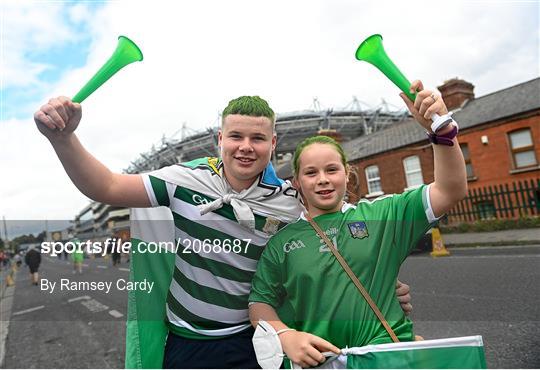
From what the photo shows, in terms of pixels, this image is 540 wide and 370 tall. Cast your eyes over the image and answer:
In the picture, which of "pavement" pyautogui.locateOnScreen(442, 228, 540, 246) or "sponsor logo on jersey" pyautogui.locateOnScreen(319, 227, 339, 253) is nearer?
"sponsor logo on jersey" pyautogui.locateOnScreen(319, 227, 339, 253)

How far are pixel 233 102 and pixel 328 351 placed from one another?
1028 millimetres

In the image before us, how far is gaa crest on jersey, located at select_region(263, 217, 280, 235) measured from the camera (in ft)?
5.06

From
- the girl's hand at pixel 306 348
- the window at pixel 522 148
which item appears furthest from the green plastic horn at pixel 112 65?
the window at pixel 522 148

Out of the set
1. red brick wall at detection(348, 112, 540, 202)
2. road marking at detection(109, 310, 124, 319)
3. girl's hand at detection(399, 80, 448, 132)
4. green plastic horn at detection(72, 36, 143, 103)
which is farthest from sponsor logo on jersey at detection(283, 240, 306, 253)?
red brick wall at detection(348, 112, 540, 202)

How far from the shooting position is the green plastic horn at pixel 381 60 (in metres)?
1.24

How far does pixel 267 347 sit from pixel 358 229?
558 millimetres

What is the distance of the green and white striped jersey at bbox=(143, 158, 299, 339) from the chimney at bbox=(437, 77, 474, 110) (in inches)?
773

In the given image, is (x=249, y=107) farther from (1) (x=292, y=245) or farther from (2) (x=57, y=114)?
(2) (x=57, y=114)

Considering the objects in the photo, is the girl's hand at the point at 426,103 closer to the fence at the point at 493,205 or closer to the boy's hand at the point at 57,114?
the boy's hand at the point at 57,114

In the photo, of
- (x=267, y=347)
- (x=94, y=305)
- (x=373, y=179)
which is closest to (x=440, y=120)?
(x=267, y=347)

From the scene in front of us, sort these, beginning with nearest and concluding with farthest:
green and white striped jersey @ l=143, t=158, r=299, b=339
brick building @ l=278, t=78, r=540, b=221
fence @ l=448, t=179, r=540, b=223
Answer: green and white striped jersey @ l=143, t=158, r=299, b=339, fence @ l=448, t=179, r=540, b=223, brick building @ l=278, t=78, r=540, b=221

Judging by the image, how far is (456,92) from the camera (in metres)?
18.6

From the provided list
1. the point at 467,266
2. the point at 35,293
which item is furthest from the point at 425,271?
the point at 35,293

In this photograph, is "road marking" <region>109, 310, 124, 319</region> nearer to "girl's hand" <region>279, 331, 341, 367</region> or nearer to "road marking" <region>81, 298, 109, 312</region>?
"road marking" <region>81, 298, 109, 312</region>
